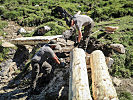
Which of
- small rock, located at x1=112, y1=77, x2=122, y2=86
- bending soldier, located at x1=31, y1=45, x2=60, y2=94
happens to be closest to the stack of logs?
bending soldier, located at x1=31, y1=45, x2=60, y2=94

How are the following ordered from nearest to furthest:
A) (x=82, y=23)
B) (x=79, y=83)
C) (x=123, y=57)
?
(x=79, y=83) < (x=82, y=23) < (x=123, y=57)

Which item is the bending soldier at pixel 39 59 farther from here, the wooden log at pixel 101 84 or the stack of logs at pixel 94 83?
the wooden log at pixel 101 84

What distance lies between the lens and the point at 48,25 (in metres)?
8.86

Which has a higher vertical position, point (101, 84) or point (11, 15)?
point (11, 15)

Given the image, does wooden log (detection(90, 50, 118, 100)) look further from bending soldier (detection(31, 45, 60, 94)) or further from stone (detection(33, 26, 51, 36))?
stone (detection(33, 26, 51, 36))

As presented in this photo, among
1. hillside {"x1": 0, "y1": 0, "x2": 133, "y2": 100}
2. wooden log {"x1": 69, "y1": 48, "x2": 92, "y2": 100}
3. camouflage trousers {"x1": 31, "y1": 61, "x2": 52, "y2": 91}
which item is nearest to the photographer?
wooden log {"x1": 69, "y1": 48, "x2": 92, "y2": 100}

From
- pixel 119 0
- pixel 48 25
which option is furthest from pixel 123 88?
pixel 119 0

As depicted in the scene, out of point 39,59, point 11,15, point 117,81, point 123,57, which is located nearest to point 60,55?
point 39,59

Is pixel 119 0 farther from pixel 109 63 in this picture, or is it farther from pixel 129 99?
pixel 129 99

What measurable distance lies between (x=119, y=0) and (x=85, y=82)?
600 inches

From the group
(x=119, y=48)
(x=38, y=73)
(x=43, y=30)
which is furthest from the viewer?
(x=43, y=30)

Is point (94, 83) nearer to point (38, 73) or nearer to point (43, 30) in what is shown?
point (38, 73)

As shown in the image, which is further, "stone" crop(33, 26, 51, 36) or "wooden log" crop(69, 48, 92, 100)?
"stone" crop(33, 26, 51, 36)

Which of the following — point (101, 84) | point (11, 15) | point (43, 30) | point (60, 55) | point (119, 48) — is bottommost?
point (101, 84)
